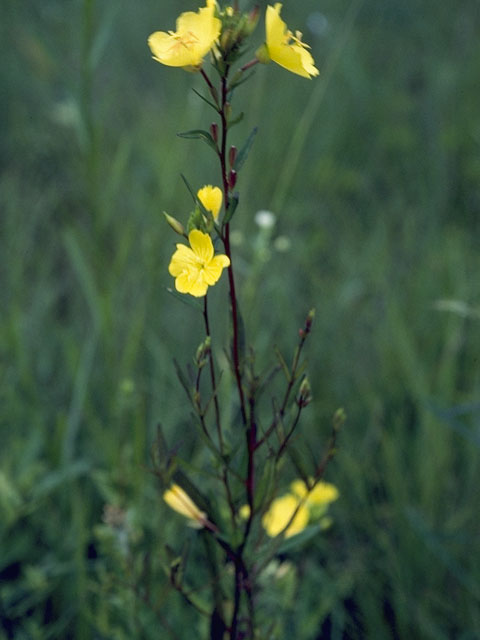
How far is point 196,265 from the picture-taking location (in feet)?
2.33

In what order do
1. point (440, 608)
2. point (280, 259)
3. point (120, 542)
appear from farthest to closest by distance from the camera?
point (280, 259) < point (440, 608) < point (120, 542)

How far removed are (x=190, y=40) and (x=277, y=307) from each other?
1216mm

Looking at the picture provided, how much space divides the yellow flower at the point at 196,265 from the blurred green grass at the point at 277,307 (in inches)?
17.8

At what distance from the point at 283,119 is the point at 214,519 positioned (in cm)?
206

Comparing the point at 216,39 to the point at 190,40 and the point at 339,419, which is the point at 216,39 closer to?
the point at 190,40

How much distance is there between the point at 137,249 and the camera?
7.51 ft

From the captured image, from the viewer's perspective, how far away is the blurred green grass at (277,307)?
1294 millimetres

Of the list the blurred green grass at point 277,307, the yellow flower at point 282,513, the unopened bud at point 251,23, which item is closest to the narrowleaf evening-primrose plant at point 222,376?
the unopened bud at point 251,23

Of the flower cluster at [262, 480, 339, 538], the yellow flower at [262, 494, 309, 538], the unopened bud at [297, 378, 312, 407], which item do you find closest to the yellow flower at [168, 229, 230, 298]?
the unopened bud at [297, 378, 312, 407]

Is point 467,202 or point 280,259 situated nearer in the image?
point 280,259

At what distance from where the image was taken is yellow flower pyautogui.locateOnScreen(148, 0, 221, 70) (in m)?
0.64

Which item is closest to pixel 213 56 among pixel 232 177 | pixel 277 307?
pixel 232 177

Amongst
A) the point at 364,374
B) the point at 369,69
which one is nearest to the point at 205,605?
the point at 364,374

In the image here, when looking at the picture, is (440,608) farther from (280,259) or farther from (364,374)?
(280,259)
